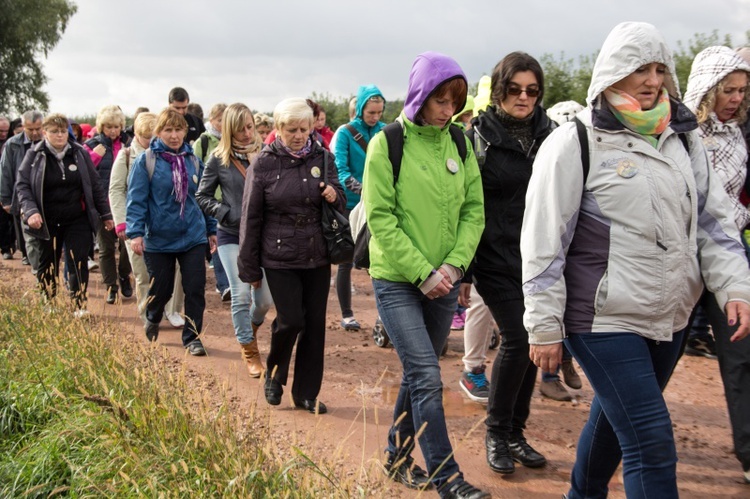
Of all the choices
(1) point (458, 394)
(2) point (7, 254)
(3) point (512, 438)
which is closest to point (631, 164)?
(3) point (512, 438)

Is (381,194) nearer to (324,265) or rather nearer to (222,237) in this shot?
(324,265)

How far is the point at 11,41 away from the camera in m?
38.6

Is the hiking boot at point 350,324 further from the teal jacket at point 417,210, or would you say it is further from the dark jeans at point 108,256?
the teal jacket at point 417,210

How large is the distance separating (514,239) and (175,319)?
15.8ft

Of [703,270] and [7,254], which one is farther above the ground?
[703,270]

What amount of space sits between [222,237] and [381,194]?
3.11m

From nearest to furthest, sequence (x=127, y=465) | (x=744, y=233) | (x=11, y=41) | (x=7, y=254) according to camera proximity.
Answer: (x=127, y=465) < (x=744, y=233) < (x=7, y=254) < (x=11, y=41)

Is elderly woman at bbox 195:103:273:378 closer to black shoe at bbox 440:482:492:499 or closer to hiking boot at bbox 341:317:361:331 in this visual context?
hiking boot at bbox 341:317:361:331

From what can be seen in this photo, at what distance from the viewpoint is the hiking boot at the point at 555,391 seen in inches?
226

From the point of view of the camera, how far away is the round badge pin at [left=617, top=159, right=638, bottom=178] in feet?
10.1

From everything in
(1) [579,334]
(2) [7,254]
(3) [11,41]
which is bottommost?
(2) [7,254]

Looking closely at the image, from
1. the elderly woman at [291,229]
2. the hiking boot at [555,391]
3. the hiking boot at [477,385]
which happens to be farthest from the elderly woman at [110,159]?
the hiking boot at [555,391]

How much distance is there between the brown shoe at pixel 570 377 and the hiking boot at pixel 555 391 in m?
0.15

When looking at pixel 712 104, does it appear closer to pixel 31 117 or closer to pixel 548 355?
pixel 548 355
